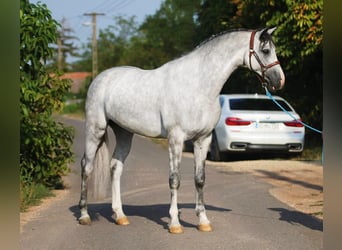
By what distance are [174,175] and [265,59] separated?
174 cm

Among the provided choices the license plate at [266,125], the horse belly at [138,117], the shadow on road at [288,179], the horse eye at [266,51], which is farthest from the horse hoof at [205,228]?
the license plate at [266,125]

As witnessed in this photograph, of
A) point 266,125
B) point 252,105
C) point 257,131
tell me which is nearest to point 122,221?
point 257,131

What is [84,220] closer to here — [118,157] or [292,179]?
[118,157]

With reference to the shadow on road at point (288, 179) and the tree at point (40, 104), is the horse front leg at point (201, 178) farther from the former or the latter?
the shadow on road at point (288, 179)

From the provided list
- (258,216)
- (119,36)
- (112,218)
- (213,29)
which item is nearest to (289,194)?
(258,216)

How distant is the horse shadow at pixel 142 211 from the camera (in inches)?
334

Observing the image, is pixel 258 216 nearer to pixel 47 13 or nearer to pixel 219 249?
pixel 219 249

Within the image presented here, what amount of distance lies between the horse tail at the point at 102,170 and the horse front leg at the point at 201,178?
4.84ft

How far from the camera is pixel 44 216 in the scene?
29.1 ft

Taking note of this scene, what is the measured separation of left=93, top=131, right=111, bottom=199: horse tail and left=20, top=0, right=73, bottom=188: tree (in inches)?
75.5

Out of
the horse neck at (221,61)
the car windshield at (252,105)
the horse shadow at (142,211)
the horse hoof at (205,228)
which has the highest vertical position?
the horse neck at (221,61)

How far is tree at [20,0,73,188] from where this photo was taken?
1052 centimetres

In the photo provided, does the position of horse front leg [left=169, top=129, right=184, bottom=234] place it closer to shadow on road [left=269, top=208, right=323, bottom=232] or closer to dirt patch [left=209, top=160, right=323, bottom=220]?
shadow on road [left=269, top=208, right=323, bottom=232]

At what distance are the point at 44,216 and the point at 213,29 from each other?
52.9 ft
